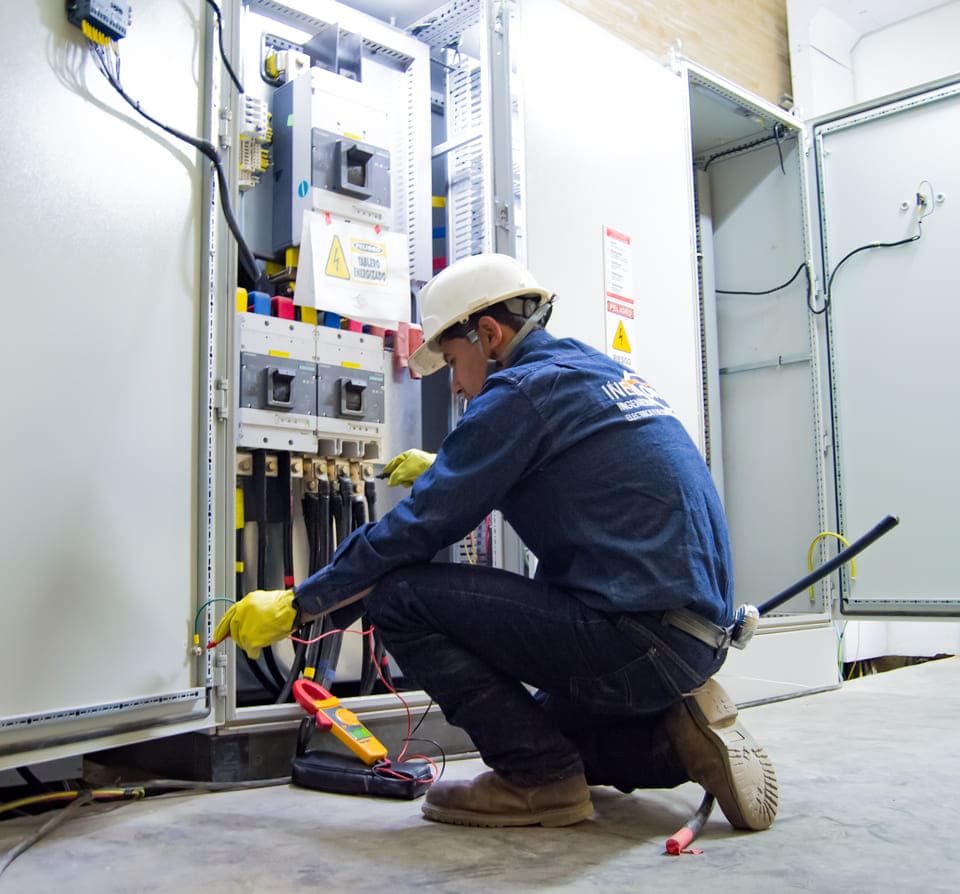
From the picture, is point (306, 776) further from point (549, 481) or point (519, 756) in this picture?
point (549, 481)

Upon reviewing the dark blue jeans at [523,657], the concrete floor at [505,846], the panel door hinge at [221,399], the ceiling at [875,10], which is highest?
the ceiling at [875,10]

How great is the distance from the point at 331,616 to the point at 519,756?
1.34ft

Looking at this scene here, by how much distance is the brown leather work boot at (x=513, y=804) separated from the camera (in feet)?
5.21

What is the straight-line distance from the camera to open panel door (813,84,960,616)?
3355 mm

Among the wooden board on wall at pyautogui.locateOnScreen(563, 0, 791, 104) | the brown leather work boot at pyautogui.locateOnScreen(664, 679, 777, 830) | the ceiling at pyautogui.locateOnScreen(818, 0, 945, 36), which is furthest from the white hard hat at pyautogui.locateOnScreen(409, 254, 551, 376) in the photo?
the ceiling at pyautogui.locateOnScreen(818, 0, 945, 36)

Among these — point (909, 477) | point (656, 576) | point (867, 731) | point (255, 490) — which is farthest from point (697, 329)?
point (656, 576)

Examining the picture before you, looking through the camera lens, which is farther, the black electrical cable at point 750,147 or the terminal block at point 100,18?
the black electrical cable at point 750,147

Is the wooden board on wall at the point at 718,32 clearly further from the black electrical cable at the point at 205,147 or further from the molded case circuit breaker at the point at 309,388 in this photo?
the black electrical cable at the point at 205,147

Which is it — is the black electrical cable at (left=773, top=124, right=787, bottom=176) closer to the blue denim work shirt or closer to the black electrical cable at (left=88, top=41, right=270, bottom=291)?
the black electrical cable at (left=88, top=41, right=270, bottom=291)

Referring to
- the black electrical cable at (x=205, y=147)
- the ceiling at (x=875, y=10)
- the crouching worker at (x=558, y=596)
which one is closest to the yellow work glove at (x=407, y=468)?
the crouching worker at (x=558, y=596)

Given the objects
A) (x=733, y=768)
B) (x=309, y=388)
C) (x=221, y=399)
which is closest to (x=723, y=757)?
(x=733, y=768)

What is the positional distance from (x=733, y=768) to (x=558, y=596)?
39 centimetres

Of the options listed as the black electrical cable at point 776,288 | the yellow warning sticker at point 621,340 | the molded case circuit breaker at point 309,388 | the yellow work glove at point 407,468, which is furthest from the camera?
the black electrical cable at point 776,288

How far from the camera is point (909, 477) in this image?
3.41 meters
